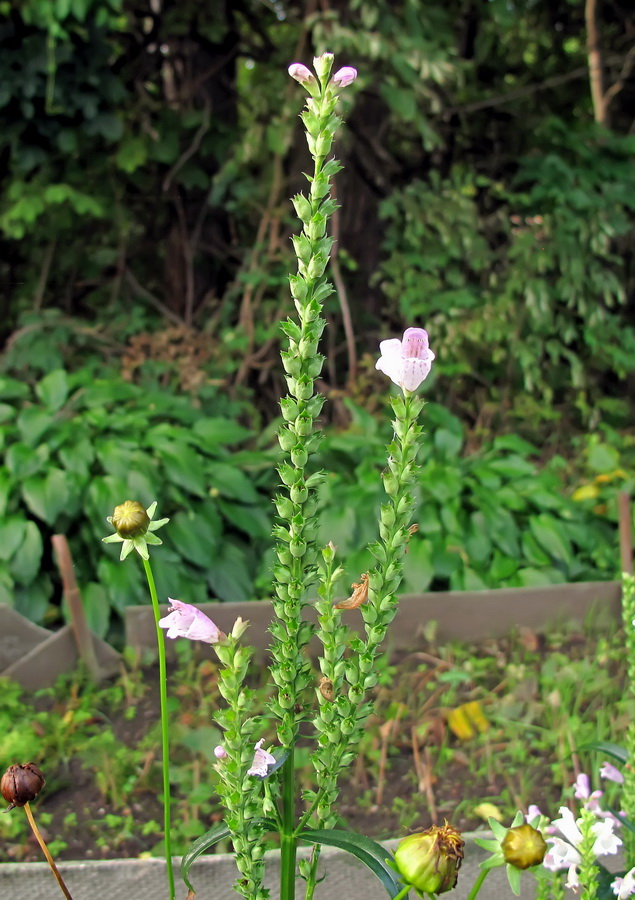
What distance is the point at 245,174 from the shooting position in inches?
151

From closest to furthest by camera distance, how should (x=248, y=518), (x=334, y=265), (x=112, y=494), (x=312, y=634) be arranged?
(x=312, y=634)
(x=112, y=494)
(x=248, y=518)
(x=334, y=265)

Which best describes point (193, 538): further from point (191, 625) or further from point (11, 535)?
point (191, 625)

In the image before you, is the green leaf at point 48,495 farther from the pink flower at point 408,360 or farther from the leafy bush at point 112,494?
the pink flower at point 408,360

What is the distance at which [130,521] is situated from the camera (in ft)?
2.45

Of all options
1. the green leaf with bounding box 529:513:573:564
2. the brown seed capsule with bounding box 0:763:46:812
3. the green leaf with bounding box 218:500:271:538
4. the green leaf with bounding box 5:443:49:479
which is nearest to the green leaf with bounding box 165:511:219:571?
the green leaf with bounding box 218:500:271:538

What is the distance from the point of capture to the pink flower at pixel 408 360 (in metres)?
0.67

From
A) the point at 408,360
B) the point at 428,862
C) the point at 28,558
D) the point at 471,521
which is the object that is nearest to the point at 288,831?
the point at 428,862

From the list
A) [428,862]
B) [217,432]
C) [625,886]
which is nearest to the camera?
[428,862]

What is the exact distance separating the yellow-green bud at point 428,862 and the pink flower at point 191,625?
226 mm

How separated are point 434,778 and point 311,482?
152 centimetres

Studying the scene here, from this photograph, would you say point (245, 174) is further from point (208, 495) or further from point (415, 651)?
point (415, 651)

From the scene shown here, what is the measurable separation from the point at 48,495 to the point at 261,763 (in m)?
1.97

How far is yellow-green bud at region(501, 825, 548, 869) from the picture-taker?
615mm

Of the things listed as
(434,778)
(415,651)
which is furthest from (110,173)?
(434,778)
